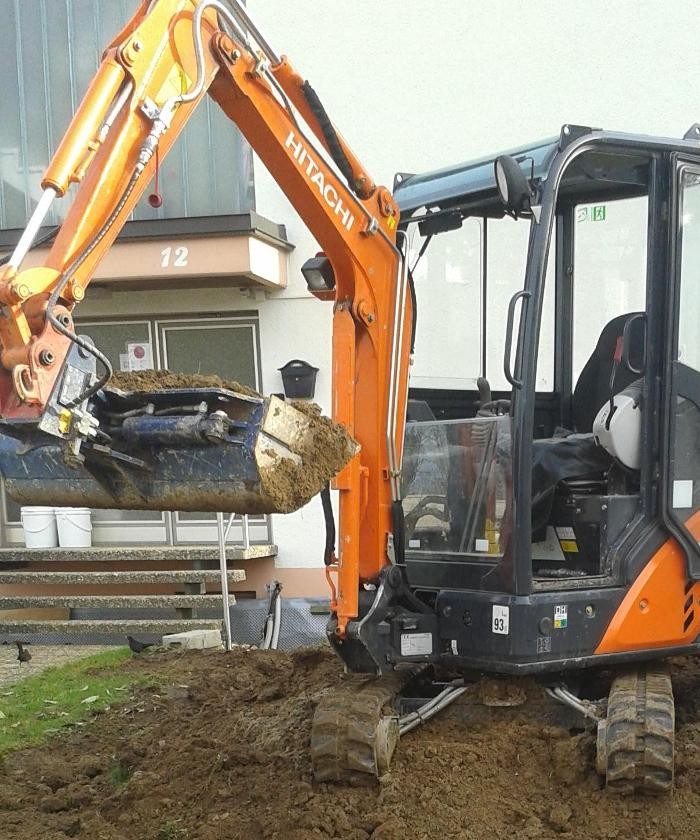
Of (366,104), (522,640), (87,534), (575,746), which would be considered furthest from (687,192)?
(87,534)

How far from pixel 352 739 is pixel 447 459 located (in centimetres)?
144

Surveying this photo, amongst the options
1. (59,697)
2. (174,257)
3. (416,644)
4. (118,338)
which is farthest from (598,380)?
(118,338)

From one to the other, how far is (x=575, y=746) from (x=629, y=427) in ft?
4.76

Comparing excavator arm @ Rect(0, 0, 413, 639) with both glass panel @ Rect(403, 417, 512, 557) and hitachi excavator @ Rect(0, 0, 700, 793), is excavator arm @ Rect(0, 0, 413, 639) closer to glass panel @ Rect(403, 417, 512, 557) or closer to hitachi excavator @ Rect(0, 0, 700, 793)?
hitachi excavator @ Rect(0, 0, 700, 793)

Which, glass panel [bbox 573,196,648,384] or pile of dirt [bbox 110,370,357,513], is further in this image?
glass panel [bbox 573,196,648,384]

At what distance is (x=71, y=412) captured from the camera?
279 centimetres

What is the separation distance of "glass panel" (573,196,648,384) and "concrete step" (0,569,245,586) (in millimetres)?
4373

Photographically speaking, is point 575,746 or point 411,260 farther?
point 411,260

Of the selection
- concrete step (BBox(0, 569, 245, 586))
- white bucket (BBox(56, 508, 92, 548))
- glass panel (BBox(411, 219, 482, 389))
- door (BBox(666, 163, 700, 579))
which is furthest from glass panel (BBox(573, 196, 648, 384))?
white bucket (BBox(56, 508, 92, 548))

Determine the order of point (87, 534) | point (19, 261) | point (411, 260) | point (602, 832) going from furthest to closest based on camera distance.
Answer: point (87, 534), point (411, 260), point (602, 832), point (19, 261)

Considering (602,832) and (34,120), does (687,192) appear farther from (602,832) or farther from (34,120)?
(34,120)

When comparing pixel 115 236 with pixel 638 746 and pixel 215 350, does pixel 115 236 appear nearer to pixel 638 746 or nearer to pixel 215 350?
pixel 638 746

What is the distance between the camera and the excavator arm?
2.71m

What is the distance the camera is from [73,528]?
8.91m
